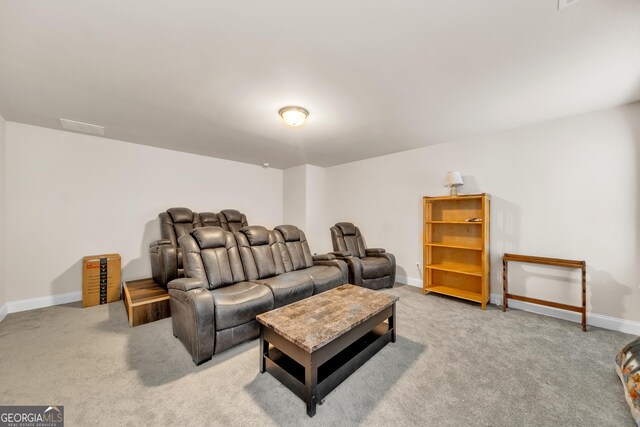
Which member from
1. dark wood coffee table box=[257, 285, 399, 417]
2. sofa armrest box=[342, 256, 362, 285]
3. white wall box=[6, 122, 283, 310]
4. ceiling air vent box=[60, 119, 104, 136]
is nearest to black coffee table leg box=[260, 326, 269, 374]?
dark wood coffee table box=[257, 285, 399, 417]

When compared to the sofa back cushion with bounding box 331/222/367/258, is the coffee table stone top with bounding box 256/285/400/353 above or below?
below

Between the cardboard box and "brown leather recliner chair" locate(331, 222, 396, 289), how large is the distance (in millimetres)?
3234

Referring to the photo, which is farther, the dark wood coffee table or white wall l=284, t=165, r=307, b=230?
white wall l=284, t=165, r=307, b=230

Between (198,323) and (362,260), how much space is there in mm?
2638

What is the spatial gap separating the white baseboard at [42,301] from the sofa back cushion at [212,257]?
234 cm

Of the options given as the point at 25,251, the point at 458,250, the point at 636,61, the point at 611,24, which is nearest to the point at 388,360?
the point at 458,250

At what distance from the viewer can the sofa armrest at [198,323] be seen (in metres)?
2.00

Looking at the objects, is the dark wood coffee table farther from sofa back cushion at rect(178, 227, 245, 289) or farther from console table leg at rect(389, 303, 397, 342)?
sofa back cushion at rect(178, 227, 245, 289)

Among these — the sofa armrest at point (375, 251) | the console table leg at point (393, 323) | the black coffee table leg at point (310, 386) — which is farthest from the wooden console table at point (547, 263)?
the black coffee table leg at point (310, 386)

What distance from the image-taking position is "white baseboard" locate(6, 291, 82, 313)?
3.09 meters

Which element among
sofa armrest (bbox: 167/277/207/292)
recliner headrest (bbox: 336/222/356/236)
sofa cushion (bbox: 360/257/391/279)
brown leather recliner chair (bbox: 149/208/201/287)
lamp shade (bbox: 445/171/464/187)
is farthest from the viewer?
recliner headrest (bbox: 336/222/356/236)

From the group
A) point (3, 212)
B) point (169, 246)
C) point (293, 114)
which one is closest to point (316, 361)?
point (293, 114)

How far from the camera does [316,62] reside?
1892mm

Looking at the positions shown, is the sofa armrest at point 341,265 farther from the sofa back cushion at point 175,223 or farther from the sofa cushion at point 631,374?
the sofa cushion at point 631,374
